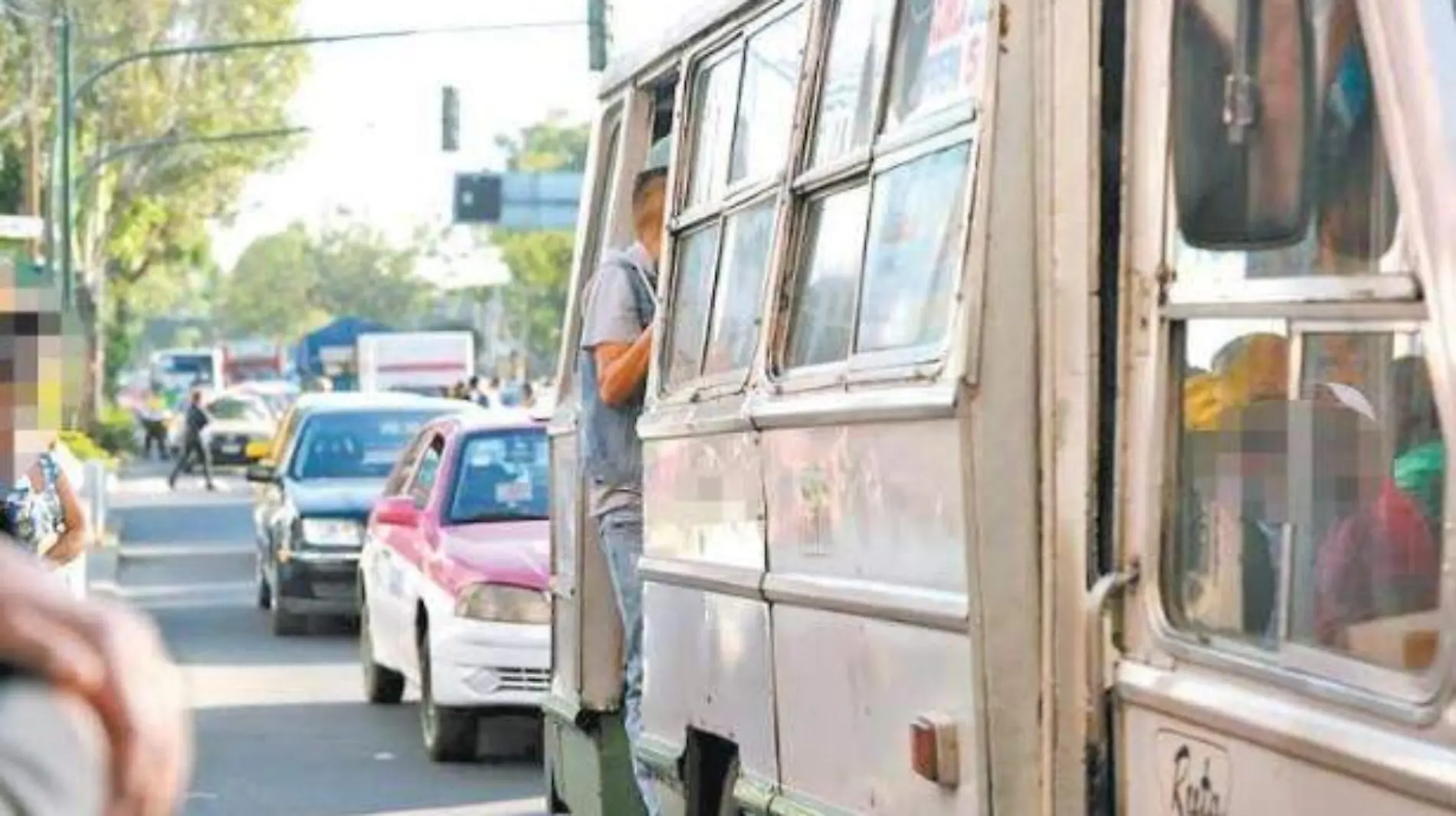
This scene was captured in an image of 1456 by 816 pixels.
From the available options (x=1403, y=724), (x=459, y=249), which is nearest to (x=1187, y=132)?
(x=1403, y=724)

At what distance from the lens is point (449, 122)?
42406mm

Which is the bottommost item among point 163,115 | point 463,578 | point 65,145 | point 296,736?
point 296,736

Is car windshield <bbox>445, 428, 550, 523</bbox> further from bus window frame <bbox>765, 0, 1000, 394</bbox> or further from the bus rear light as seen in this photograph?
the bus rear light

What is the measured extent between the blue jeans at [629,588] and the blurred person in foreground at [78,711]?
642cm

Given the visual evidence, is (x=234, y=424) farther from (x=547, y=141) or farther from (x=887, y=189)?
(x=547, y=141)

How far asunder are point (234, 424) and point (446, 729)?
160 feet

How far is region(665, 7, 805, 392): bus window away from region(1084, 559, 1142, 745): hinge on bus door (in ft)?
7.16

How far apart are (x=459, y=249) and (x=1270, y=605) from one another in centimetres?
13825

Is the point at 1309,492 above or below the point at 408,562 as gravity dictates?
above

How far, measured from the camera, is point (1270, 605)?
161 inches

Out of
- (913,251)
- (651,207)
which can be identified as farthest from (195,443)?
(913,251)

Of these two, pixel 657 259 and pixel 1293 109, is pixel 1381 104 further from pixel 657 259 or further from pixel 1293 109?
pixel 657 259

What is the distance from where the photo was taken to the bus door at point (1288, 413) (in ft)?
11.7

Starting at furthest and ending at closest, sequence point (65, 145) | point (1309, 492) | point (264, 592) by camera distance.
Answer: point (65, 145)
point (264, 592)
point (1309, 492)
